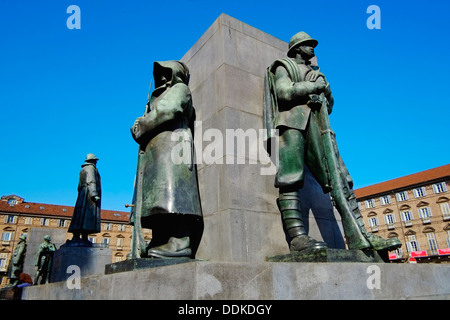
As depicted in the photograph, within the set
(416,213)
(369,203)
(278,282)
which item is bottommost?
(278,282)

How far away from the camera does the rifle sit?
3.49 m

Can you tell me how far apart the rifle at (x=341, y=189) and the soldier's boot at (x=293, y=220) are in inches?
17.1

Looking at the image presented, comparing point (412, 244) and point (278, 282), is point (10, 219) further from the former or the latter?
point (278, 282)

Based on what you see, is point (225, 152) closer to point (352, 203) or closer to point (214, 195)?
point (214, 195)

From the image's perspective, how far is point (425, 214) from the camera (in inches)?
2053

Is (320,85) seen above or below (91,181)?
below

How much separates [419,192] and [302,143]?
5816 cm

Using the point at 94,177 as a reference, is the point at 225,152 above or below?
below

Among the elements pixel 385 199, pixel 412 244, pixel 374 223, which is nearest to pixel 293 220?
pixel 412 244

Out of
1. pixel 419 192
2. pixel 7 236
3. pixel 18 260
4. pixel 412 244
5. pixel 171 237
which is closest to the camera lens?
pixel 171 237
